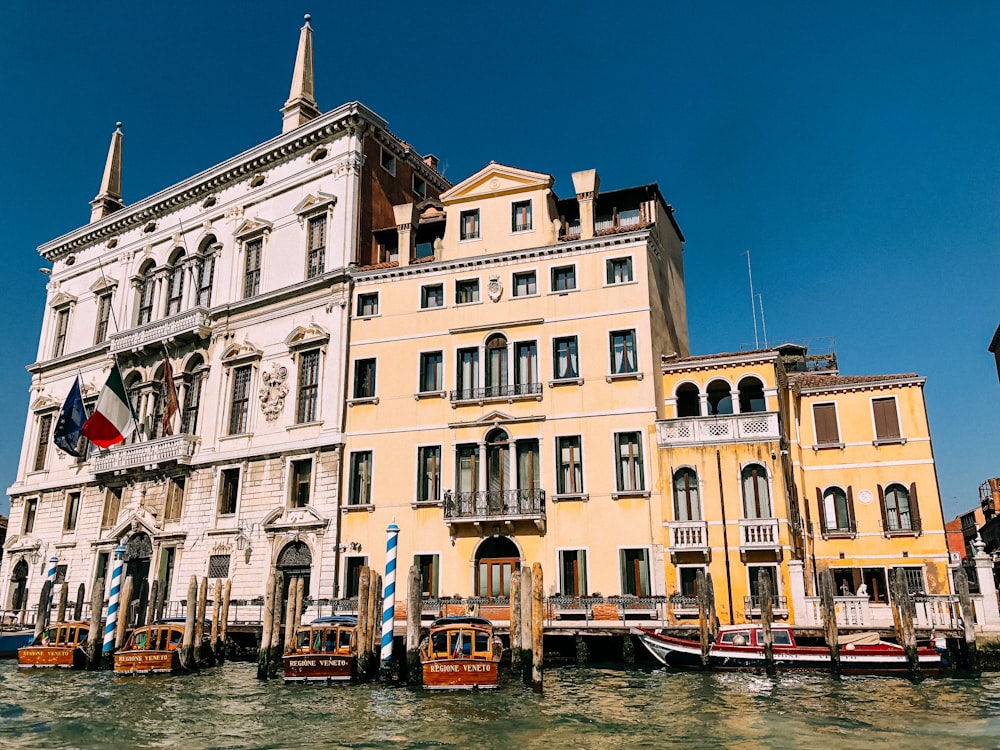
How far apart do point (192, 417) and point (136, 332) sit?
5207mm

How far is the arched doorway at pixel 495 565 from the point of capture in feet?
78.3

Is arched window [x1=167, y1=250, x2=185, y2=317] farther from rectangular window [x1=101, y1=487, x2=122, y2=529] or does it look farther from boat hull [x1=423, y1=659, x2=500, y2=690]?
boat hull [x1=423, y1=659, x2=500, y2=690]

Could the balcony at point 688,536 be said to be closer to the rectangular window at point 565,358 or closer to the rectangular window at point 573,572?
the rectangular window at point 573,572

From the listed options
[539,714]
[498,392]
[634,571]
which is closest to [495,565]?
[634,571]

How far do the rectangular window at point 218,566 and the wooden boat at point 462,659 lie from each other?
1299 cm

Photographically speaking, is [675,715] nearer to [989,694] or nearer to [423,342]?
[989,694]

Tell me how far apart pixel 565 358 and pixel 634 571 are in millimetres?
6559

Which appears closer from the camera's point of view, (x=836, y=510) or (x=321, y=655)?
(x=321, y=655)

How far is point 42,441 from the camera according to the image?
3747 cm

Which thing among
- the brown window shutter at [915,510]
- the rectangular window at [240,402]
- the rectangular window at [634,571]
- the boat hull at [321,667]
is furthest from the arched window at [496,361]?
the brown window shutter at [915,510]

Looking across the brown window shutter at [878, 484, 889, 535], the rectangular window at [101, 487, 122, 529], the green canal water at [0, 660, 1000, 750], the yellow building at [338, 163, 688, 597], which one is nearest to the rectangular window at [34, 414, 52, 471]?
the rectangular window at [101, 487, 122, 529]

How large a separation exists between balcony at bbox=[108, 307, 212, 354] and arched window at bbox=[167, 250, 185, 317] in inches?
48.5

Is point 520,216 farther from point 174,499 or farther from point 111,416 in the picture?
point 111,416

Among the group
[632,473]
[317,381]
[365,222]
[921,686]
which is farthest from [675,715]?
[365,222]
